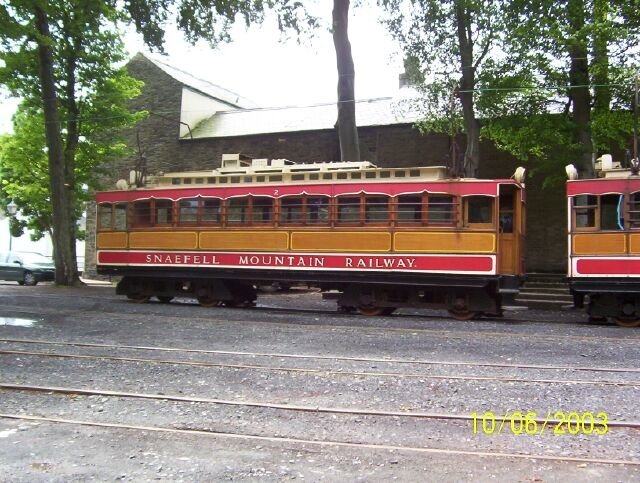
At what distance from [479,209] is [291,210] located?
4.22m

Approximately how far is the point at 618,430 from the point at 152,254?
1207 centimetres

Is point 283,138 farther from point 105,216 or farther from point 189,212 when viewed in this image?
point 189,212

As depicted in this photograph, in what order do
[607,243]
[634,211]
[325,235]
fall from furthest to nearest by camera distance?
[325,235] < [607,243] < [634,211]

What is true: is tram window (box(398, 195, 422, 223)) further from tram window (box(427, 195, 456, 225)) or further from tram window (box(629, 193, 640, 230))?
tram window (box(629, 193, 640, 230))

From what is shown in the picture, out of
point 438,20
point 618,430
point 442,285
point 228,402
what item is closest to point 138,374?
point 228,402

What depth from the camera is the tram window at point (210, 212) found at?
1450 centimetres

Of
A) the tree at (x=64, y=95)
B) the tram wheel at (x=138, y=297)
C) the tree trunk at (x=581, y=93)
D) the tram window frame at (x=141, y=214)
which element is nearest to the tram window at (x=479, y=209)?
the tree trunk at (x=581, y=93)

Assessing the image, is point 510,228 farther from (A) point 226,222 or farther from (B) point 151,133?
(B) point 151,133

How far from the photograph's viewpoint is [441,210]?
12.6 m

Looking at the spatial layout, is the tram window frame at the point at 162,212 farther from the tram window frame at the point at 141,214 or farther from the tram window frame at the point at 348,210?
the tram window frame at the point at 348,210

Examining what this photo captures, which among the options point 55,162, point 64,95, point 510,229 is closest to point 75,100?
point 64,95

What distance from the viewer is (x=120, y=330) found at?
1050cm

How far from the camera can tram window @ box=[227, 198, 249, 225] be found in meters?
14.3
